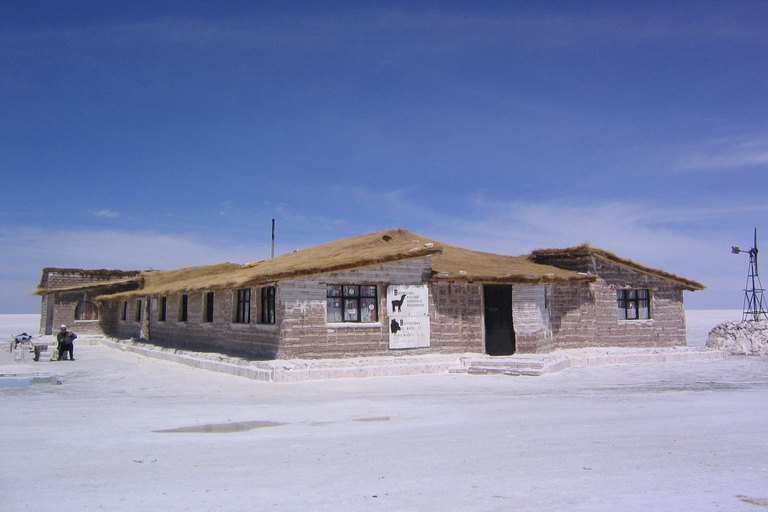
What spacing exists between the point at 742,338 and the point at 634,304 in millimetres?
7721

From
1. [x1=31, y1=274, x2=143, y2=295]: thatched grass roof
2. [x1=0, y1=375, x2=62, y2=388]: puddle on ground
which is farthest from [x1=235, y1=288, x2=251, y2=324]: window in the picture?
[x1=31, y1=274, x2=143, y2=295]: thatched grass roof

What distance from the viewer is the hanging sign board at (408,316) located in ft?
55.5

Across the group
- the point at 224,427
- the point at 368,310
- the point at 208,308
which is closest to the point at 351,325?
the point at 368,310

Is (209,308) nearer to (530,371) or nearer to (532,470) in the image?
(530,371)

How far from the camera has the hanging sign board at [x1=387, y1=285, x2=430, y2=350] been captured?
16906 millimetres

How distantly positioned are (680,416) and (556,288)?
11281 mm

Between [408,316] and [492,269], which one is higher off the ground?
[492,269]

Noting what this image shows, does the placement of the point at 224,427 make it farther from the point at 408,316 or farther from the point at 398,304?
the point at 408,316

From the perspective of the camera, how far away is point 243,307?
59.8 feet

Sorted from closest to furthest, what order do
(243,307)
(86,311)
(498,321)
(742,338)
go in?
(243,307), (498,321), (742,338), (86,311)

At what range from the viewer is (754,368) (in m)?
18.0

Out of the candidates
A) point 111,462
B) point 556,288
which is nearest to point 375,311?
point 556,288

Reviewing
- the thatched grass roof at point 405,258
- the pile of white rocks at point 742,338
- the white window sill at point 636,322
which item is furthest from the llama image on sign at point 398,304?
the pile of white rocks at point 742,338

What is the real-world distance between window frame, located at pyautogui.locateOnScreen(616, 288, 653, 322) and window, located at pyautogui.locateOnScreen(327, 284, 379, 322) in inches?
392
